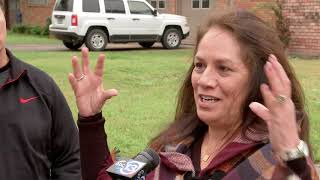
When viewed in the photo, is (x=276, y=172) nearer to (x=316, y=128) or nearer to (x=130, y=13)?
(x=316, y=128)

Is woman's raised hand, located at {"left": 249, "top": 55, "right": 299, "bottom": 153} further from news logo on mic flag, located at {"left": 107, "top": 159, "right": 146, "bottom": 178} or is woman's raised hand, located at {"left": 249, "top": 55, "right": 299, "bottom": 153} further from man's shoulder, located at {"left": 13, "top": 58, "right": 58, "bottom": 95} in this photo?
man's shoulder, located at {"left": 13, "top": 58, "right": 58, "bottom": 95}

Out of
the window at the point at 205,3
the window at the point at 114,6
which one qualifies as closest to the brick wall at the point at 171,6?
the window at the point at 205,3

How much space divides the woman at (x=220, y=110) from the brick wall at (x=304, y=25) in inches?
622

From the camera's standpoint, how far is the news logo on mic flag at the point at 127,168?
1742mm

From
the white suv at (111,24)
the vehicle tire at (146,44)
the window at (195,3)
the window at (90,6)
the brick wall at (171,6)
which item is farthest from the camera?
the brick wall at (171,6)

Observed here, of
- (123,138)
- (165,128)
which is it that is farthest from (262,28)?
(123,138)

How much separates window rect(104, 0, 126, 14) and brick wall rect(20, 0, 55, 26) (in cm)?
1214

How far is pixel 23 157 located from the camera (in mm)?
3016

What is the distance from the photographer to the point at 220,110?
86.8 inches

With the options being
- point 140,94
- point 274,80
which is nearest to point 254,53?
point 274,80

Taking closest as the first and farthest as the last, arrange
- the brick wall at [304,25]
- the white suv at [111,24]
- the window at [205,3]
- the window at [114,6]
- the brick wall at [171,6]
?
the brick wall at [304,25]
the white suv at [111,24]
the window at [114,6]
the window at [205,3]
the brick wall at [171,6]

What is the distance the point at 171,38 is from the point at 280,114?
63.9 feet

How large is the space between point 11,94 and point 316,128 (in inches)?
192

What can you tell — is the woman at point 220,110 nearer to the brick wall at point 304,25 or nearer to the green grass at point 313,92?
the green grass at point 313,92
